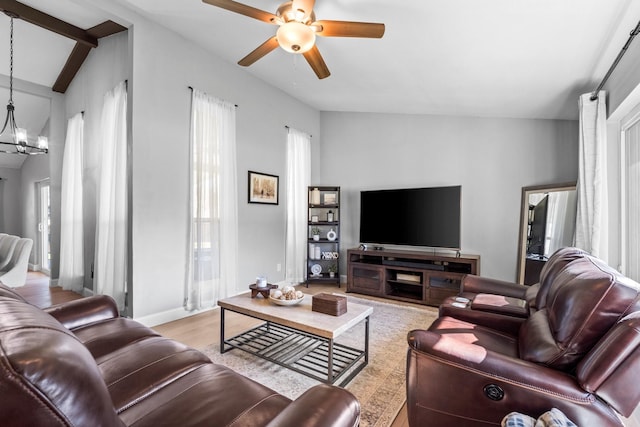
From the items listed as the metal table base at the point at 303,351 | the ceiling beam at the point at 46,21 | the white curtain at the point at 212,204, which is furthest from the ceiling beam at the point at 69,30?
the metal table base at the point at 303,351

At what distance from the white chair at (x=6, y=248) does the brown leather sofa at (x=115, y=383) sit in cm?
257

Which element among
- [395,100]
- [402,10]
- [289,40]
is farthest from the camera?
[395,100]

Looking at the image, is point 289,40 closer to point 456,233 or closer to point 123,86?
point 123,86

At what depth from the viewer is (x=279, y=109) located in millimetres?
4664

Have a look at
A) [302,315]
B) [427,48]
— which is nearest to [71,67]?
[427,48]

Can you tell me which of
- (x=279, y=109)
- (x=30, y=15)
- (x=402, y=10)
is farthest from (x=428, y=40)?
(x=30, y=15)

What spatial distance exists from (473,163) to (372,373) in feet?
10.7

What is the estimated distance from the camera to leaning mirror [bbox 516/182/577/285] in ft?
10.8

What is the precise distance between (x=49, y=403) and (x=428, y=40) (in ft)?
10.2

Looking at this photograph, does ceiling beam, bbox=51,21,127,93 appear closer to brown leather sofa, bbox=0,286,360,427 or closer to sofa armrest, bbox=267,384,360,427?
brown leather sofa, bbox=0,286,360,427

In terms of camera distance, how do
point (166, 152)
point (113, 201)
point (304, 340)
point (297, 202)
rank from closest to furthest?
point (304, 340) → point (166, 152) → point (113, 201) → point (297, 202)

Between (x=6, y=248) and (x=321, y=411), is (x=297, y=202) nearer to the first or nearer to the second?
(x=6, y=248)

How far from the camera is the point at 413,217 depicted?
14.0ft

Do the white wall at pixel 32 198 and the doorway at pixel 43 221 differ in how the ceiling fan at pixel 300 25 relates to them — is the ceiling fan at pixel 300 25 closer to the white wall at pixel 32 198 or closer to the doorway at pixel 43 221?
the white wall at pixel 32 198
